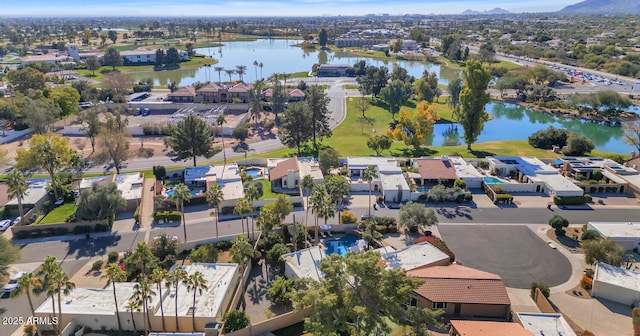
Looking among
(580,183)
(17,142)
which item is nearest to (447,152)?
(580,183)

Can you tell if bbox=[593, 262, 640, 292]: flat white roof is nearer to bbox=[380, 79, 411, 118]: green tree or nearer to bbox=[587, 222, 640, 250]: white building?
bbox=[587, 222, 640, 250]: white building

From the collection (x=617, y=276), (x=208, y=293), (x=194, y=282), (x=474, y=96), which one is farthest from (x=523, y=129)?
(x=194, y=282)

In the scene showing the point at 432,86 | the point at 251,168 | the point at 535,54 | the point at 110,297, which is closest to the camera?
the point at 110,297

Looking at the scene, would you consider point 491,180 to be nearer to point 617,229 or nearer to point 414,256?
point 617,229

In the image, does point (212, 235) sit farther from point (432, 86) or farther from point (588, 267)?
point (432, 86)

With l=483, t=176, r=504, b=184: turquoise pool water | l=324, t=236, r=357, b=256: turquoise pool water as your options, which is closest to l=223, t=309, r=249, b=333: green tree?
l=324, t=236, r=357, b=256: turquoise pool water
